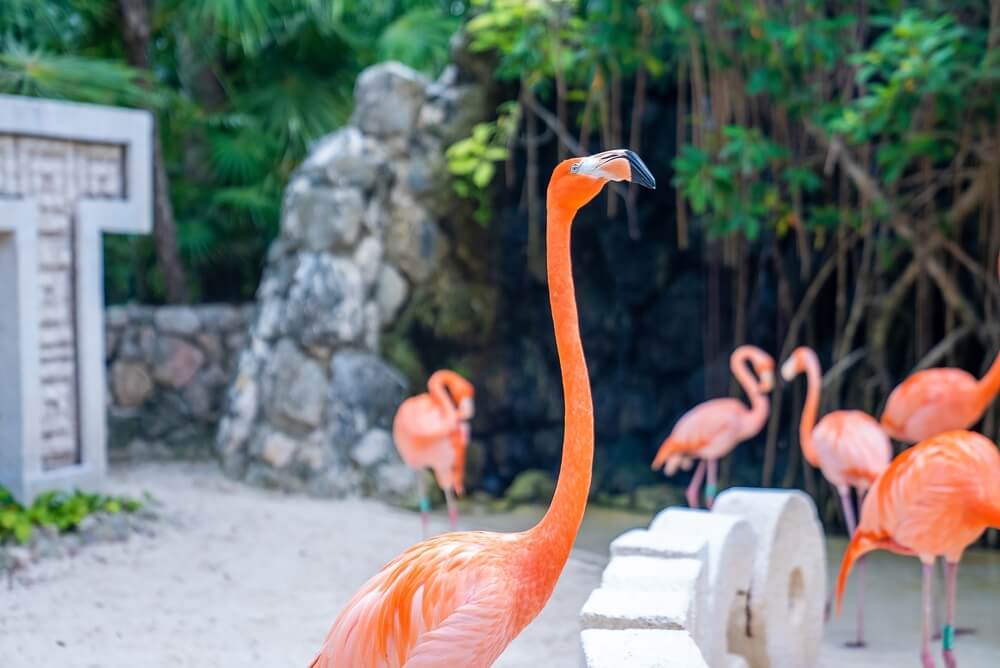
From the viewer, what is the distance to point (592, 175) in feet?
7.14

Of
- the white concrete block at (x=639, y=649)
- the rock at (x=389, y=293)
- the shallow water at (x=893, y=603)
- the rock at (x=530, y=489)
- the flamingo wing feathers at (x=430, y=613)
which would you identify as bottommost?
the shallow water at (x=893, y=603)

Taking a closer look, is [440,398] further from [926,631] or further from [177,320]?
[177,320]

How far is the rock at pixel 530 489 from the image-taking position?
750 cm

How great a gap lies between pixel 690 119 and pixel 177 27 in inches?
169

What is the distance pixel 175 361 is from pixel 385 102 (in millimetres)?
2521

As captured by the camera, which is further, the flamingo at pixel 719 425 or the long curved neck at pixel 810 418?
the flamingo at pixel 719 425

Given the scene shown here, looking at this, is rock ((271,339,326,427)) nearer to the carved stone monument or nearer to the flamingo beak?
the carved stone monument

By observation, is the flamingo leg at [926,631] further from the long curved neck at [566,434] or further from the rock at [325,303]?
the rock at [325,303]

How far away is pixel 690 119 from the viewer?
6.97m

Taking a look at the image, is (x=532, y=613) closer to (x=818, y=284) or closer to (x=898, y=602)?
(x=898, y=602)

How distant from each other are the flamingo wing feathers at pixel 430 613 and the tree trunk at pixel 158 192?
6.58 metres

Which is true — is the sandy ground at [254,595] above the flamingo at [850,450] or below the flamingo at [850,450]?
below

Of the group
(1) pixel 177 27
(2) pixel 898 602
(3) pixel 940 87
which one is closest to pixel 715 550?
(2) pixel 898 602

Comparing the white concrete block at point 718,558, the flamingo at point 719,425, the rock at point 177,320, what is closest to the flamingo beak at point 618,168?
the white concrete block at point 718,558
